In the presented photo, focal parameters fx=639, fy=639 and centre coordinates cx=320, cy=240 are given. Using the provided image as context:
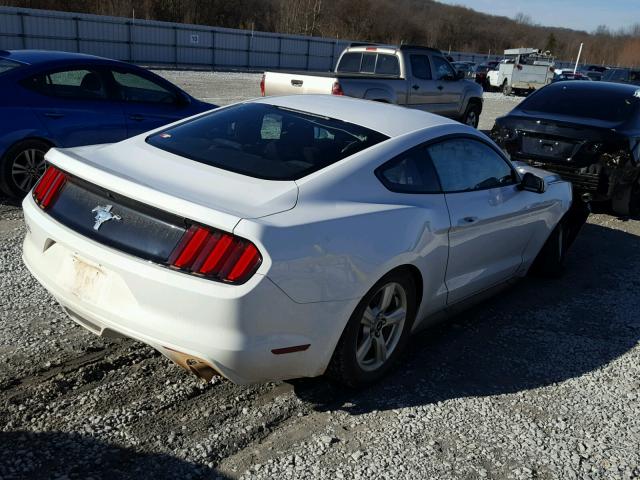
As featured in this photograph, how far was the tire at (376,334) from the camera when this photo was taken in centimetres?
332

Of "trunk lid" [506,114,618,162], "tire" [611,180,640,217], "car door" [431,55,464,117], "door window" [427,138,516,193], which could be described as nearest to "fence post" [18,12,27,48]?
"car door" [431,55,464,117]

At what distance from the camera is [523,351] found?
4.27 metres

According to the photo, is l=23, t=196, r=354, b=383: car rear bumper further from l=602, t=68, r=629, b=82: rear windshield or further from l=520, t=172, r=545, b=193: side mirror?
l=602, t=68, r=629, b=82: rear windshield

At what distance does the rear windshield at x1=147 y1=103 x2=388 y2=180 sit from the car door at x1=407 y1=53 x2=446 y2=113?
30.2 ft

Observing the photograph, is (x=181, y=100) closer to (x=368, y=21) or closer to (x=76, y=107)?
(x=76, y=107)

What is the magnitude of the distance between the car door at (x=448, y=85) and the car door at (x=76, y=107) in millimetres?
8371

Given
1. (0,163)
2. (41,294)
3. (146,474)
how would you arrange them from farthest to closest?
1. (0,163)
2. (41,294)
3. (146,474)

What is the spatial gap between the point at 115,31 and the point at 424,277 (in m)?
31.1

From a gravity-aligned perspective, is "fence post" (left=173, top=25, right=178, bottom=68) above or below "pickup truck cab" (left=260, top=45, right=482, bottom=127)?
below

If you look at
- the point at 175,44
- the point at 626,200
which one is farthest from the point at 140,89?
the point at 175,44

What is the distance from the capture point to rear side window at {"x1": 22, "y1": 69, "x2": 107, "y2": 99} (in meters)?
6.57

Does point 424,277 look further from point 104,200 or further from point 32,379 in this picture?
Answer: point 32,379

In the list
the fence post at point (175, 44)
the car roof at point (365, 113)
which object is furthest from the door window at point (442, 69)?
the fence post at point (175, 44)

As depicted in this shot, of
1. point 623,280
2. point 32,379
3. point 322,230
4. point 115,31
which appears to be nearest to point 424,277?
point 322,230
